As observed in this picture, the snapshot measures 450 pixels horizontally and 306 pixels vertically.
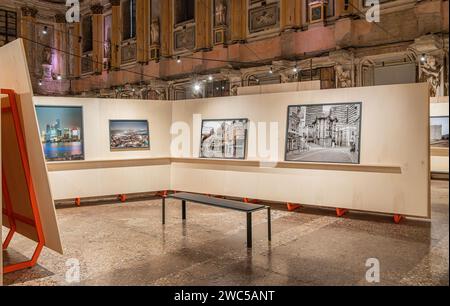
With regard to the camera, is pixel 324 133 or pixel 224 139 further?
pixel 224 139

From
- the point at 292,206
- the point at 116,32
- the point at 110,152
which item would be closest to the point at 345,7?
the point at 292,206

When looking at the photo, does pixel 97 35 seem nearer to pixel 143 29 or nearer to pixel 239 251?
pixel 143 29

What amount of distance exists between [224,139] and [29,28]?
19326 millimetres

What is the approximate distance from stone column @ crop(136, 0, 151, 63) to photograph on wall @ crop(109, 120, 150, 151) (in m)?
10.4

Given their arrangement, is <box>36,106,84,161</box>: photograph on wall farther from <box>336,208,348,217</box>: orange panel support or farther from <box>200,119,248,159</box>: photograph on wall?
<box>336,208,348,217</box>: orange panel support

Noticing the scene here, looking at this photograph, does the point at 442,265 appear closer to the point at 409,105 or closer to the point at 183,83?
the point at 409,105

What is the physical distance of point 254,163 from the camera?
801 centimetres

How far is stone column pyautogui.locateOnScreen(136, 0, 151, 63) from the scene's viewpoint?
18.5m

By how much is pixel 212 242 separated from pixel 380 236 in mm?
2440

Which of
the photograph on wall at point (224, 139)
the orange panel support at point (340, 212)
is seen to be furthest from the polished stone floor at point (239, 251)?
the photograph on wall at point (224, 139)

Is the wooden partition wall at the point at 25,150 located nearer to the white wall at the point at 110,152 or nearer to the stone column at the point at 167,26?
the white wall at the point at 110,152

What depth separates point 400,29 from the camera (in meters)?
10.9

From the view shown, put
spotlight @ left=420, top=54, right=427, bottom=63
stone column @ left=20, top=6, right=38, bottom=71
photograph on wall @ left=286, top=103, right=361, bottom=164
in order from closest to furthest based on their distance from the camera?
photograph on wall @ left=286, top=103, right=361, bottom=164 → spotlight @ left=420, top=54, right=427, bottom=63 → stone column @ left=20, top=6, right=38, bottom=71

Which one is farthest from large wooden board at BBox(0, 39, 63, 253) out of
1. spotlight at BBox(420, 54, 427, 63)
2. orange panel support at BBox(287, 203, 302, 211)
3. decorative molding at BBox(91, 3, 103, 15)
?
decorative molding at BBox(91, 3, 103, 15)
